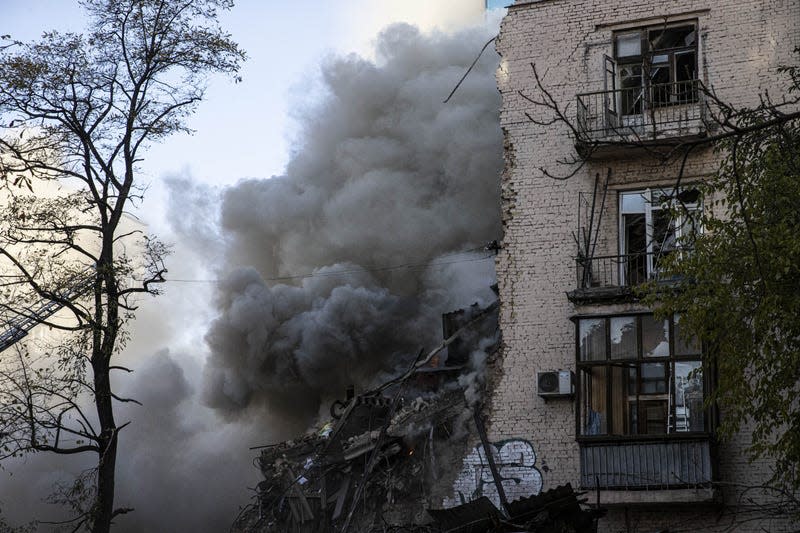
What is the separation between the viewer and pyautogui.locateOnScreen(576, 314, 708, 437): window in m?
18.7

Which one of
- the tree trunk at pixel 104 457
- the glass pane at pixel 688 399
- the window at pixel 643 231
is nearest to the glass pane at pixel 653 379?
the glass pane at pixel 688 399

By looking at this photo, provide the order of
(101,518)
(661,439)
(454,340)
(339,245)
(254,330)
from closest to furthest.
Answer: (661,439) < (101,518) < (454,340) < (254,330) < (339,245)

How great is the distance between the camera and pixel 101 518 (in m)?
19.9

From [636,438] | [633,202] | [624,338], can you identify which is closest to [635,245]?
[633,202]

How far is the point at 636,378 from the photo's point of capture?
63.0 ft

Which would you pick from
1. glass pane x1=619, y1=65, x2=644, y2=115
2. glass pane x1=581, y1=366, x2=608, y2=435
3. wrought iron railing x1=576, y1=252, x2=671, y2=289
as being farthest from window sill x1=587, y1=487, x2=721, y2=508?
glass pane x1=619, y1=65, x2=644, y2=115

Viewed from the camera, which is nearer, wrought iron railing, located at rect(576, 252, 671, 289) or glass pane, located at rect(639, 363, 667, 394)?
glass pane, located at rect(639, 363, 667, 394)

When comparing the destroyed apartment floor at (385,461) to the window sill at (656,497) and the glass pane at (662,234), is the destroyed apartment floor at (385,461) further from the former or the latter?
the glass pane at (662,234)

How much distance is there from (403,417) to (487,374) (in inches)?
85.9

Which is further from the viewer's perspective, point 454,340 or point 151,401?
point 151,401

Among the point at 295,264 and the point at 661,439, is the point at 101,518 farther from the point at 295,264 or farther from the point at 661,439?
the point at 295,264

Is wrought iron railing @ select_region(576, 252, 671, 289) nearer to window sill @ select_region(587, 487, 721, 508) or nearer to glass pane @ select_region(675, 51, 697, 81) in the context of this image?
glass pane @ select_region(675, 51, 697, 81)

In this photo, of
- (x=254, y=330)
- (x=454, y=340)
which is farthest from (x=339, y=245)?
(x=454, y=340)

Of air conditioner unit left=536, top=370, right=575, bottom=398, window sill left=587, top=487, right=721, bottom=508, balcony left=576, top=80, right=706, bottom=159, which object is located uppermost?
balcony left=576, top=80, right=706, bottom=159
